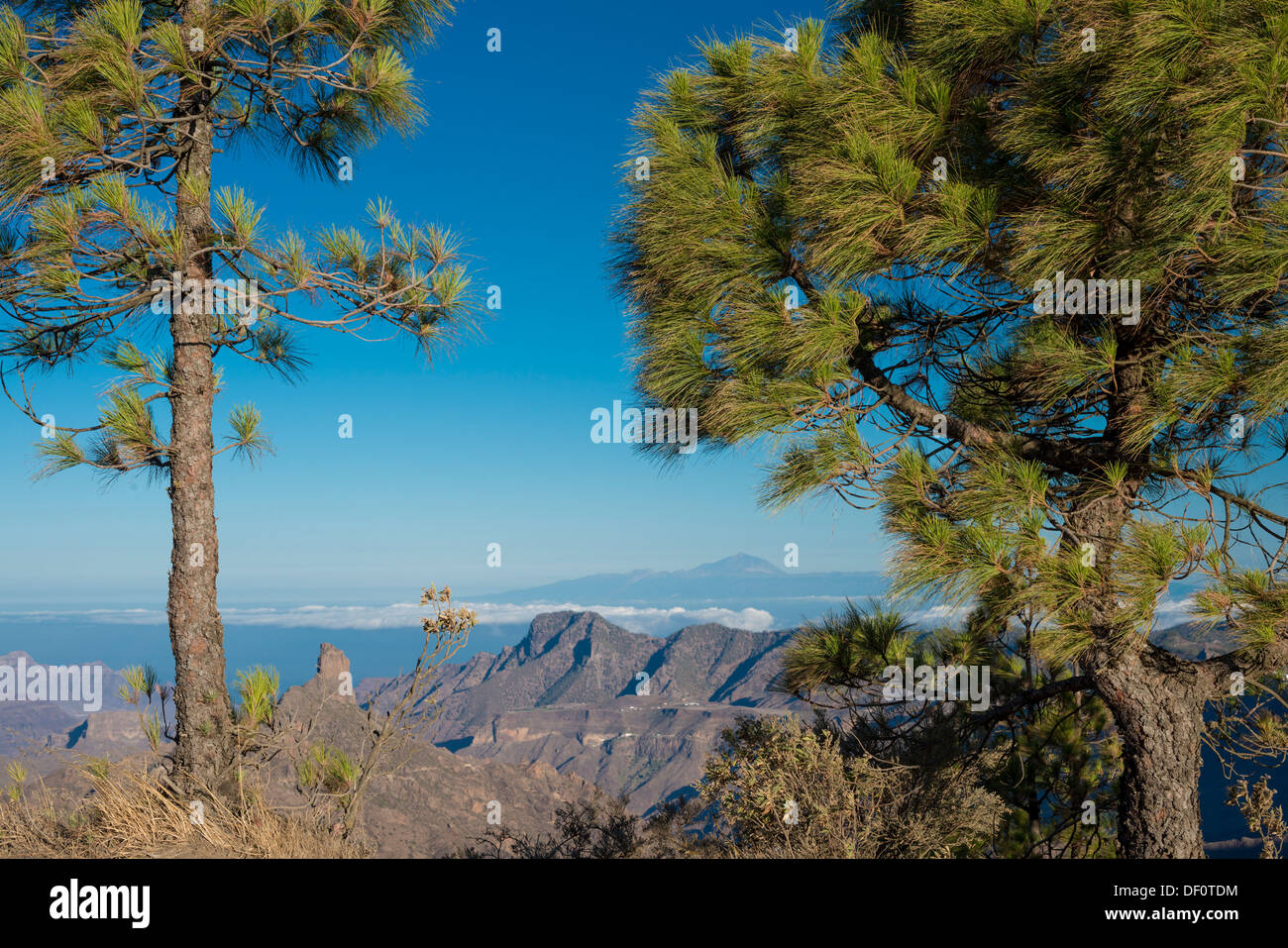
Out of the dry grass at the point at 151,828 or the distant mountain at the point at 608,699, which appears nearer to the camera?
the dry grass at the point at 151,828

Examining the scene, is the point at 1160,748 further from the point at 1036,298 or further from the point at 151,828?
the point at 151,828

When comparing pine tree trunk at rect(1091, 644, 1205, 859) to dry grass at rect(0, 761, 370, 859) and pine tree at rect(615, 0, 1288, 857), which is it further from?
dry grass at rect(0, 761, 370, 859)

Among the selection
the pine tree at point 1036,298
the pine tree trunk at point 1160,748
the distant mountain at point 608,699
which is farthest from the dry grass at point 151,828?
the distant mountain at point 608,699

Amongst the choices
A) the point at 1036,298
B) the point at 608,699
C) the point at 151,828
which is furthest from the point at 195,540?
the point at 608,699

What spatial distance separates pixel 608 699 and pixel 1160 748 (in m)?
107

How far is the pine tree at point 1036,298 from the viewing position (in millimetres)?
3176

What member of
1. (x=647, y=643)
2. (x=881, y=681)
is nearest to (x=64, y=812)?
(x=881, y=681)

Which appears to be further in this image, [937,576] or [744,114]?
[744,114]

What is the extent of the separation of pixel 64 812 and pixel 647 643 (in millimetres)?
114321

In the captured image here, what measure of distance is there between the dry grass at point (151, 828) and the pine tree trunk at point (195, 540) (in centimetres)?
23

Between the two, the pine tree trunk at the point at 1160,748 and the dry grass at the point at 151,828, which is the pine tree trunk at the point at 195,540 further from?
the pine tree trunk at the point at 1160,748
